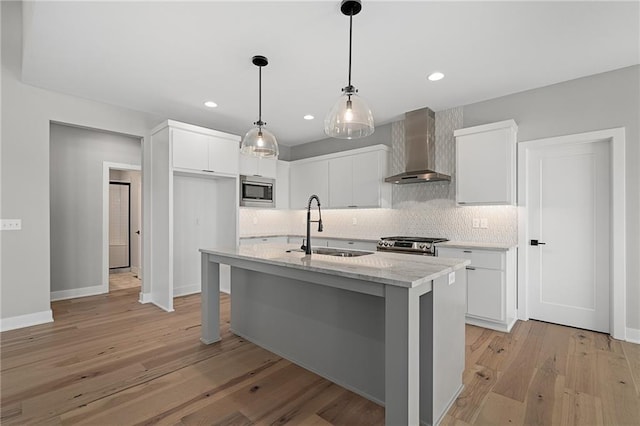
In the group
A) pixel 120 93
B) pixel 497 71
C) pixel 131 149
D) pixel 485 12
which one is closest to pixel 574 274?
pixel 497 71

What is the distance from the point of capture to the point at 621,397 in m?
2.04

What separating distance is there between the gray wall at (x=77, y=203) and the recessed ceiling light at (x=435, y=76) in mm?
4740

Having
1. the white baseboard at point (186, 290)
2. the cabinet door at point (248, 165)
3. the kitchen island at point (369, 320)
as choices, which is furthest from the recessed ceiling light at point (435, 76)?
the white baseboard at point (186, 290)

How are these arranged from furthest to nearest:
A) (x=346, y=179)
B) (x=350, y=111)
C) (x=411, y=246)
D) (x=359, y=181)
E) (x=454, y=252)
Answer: (x=346, y=179) < (x=359, y=181) < (x=411, y=246) < (x=454, y=252) < (x=350, y=111)

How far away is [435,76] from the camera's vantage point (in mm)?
3189

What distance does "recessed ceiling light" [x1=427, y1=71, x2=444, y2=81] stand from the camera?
10.2 feet

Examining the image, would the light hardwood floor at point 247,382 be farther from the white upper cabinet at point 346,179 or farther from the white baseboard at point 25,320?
the white upper cabinet at point 346,179

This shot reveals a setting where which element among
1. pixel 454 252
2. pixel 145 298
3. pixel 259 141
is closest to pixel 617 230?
pixel 454 252

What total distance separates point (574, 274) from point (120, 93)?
5.42 metres

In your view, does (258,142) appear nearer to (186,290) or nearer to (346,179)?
(346,179)

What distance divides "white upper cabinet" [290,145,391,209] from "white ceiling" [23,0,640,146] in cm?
104

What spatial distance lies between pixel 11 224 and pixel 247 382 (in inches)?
124

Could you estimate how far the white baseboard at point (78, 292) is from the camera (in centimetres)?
445

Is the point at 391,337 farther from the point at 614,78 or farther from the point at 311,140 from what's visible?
the point at 311,140
